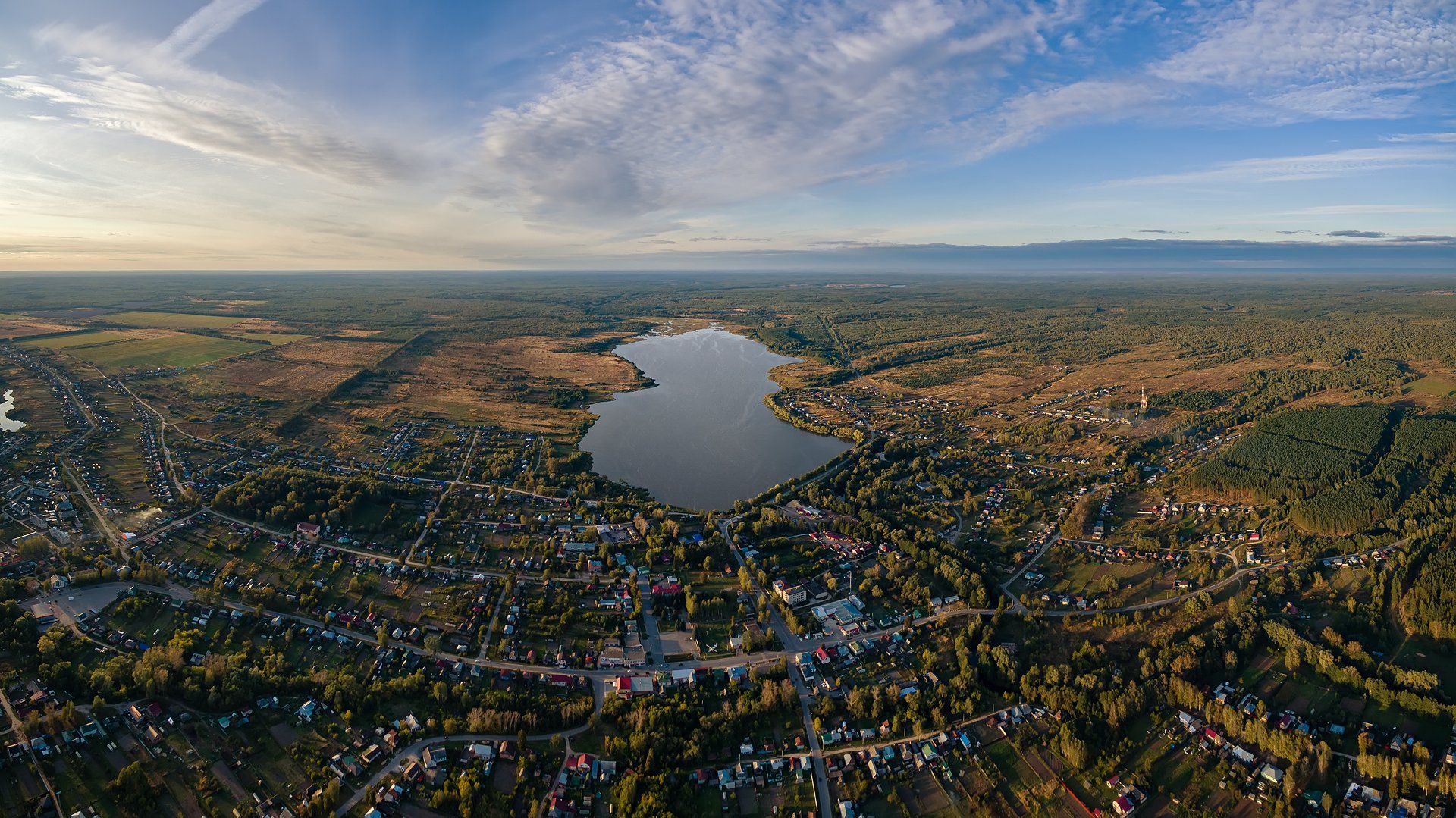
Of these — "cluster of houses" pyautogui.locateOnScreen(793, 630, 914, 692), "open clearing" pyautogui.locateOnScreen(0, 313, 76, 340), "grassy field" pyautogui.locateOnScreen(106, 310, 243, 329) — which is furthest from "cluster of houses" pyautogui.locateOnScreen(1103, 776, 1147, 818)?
"grassy field" pyautogui.locateOnScreen(106, 310, 243, 329)

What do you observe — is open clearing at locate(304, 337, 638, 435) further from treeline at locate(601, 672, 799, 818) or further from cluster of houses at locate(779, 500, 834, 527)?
treeline at locate(601, 672, 799, 818)

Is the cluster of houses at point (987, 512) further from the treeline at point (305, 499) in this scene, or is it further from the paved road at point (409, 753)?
the treeline at point (305, 499)

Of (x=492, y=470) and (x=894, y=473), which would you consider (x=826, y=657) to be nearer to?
(x=894, y=473)

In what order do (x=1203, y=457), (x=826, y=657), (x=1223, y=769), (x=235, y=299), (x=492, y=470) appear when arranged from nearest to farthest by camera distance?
(x=1223, y=769)
(x=826, y=657)
(x=492, y=470)
(x=1203, y=457)
(x=235, y=299)

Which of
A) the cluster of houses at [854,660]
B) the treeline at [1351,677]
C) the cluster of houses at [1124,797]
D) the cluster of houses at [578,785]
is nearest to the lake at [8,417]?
the cluster of houses at [578,785]

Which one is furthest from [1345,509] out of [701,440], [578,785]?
[578,785]

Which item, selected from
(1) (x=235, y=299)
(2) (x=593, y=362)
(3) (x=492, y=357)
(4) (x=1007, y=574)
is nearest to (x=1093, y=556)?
(4) (x=1007, y=574)

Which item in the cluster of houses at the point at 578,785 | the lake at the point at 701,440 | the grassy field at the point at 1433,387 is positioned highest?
the grassy field at the point at 1433,387
